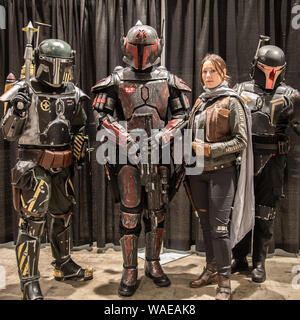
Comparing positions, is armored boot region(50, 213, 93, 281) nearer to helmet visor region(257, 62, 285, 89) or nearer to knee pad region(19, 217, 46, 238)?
knee pad region(19, 217, 46, 238)

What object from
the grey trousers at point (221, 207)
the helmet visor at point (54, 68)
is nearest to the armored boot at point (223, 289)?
the grey trousers at point (221, 207)

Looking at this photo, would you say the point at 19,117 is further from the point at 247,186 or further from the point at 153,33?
the point at 247,186

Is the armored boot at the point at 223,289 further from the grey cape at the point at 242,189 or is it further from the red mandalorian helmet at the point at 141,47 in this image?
the red mandalorian helmet at the point at 141,47

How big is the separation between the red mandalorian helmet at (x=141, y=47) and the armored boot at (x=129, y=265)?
1.13 m

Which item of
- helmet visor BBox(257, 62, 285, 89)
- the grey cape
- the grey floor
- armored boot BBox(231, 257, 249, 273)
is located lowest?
the grey floor

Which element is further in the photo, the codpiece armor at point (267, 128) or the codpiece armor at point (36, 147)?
the codpiece armor at point (267, 128)

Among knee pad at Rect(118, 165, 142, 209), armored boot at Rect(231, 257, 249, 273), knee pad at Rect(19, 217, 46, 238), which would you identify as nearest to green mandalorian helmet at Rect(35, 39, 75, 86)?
knee pad at Rect(118, 165, 142, 209)

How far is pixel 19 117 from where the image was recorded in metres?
2.00

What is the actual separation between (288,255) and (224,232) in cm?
131

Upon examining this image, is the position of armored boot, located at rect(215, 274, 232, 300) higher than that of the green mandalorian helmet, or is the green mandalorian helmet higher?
the green mandalorian helmet

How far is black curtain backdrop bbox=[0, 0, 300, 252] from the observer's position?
289cm

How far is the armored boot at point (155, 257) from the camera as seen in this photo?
2.39 meters
